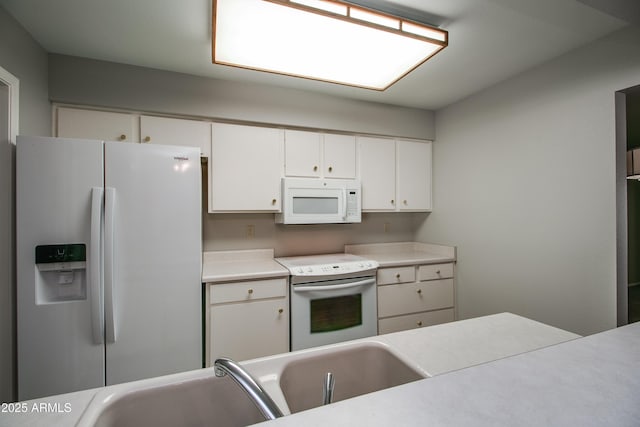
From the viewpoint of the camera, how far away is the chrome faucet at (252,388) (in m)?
0.47

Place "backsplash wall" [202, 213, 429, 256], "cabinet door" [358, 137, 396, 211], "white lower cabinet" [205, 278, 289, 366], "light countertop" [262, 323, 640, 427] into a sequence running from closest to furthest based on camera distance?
"light countertop" [262, 323, 640, 427]
"white lower cabinet" [205, 278, 289, 366]
"backsplash wall" [202, 213, 429, 256]
"cabinet door" [358, 137, 396, 211]

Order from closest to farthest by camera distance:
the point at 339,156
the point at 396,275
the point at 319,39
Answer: the point at 319,39 → the point at 396,275 → the point at 339,156

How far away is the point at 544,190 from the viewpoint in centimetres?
196

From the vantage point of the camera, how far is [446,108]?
2.82 metres

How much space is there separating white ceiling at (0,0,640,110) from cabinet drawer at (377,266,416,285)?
163 cm

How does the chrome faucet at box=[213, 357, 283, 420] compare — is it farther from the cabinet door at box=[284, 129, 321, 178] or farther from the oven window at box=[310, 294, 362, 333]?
the cabinet door at box=[284, 129, 321, 178]

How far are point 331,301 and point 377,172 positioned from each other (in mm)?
1362

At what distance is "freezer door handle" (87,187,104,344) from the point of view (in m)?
1.50

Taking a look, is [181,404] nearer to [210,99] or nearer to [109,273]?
[109,273]

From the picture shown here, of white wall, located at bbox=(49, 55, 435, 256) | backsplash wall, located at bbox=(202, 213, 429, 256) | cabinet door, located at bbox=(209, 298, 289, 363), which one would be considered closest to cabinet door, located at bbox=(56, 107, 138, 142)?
white wall, located at bbox=(49, 55, 435, 256)

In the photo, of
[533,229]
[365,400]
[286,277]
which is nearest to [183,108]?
[286,277]

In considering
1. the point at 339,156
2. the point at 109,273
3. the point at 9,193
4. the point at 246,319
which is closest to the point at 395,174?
the point at 339,156

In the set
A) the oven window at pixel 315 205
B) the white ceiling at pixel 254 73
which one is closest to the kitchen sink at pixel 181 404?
the white ceiling at pixel 254 73

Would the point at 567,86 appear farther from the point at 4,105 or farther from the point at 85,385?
the point at 85,385
